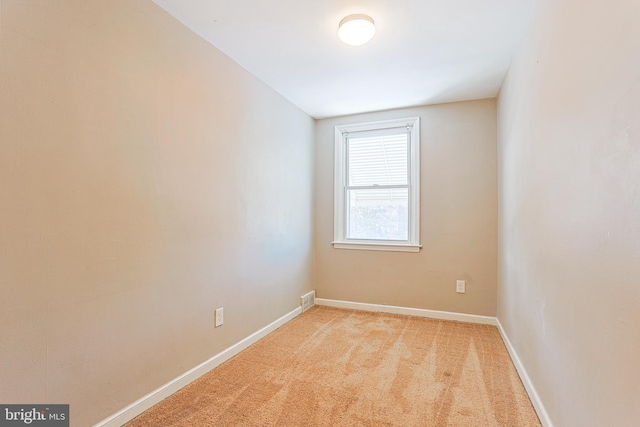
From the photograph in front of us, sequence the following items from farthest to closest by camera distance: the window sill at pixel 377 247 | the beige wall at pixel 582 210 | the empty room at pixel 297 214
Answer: the window sill at pixel 377 247 → the empty room at pixel 297 214 → the beige wall at pixel 582 210

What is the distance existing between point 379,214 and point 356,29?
214 centimetres

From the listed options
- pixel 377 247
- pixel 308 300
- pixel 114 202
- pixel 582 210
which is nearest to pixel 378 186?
pixel 377 247

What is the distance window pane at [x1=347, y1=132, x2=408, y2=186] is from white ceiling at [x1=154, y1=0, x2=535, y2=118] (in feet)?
1.81

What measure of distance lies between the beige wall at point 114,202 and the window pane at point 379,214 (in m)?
1.52

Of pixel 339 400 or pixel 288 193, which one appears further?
pixel 288 193

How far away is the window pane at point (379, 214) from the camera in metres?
3.57

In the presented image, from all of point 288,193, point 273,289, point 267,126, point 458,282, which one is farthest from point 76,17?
point 458,282

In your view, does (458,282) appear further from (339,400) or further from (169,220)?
(169,220)

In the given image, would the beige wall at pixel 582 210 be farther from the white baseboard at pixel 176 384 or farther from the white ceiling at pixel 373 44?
the white baseboard at pixel 176 384

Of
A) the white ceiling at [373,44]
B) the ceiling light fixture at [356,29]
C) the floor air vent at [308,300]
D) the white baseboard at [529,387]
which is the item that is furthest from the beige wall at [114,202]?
the white baseboard at [529,387]

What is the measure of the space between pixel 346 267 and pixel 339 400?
6.42 ft

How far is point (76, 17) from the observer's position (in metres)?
1.45

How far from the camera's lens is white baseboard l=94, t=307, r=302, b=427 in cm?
160

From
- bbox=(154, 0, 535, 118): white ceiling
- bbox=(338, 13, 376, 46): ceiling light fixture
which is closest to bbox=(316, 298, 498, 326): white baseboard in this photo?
bbox=(154, 0, 535, 118): white ceiling
